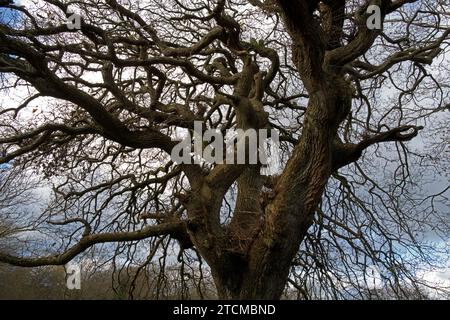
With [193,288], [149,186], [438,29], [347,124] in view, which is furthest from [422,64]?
[193,288]

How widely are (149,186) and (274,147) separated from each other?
226 cm

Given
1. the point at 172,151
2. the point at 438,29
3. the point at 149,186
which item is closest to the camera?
the point at 172,151

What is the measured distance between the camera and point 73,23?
4.67 meters

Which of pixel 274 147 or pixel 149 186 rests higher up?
pixel 274 147

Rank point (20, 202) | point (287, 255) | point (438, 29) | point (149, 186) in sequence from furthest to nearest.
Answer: point (20, 202) → point (149, 186) → point (438, 29) → point (287, 255)

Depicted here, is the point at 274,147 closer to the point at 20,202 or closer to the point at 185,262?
the point at 185,262

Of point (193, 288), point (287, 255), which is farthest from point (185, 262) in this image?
point (287, 255)

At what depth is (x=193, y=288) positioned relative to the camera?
28.0 ft

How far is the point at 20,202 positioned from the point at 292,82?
7.26 m

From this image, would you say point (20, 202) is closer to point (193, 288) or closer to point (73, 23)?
point (193, 288)

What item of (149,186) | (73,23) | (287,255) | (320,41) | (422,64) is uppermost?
(422,64)

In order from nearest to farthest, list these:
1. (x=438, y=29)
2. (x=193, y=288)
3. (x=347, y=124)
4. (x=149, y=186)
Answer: (x=438, y=29) → (x=347, y=124) → (x=149, y=186) → (x=193, y=288)

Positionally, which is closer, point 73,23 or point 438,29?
point 73,23
